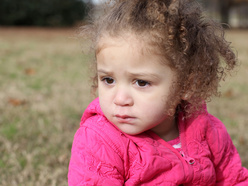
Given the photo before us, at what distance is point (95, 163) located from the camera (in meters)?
1.74

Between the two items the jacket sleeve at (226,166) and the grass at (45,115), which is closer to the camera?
the jacket sleeve at (226,166)

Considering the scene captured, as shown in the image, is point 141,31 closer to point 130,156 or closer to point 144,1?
point 144,1

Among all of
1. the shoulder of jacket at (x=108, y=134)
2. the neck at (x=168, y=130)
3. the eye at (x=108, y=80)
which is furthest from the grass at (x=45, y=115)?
the neck at (x=168, y=130)

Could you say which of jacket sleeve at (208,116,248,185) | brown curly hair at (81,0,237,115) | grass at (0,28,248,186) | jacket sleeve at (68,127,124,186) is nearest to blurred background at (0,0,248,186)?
grass at (0,28,248,186)

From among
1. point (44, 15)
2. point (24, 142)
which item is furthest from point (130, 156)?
point (44, 15)

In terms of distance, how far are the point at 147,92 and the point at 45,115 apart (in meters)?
2.11

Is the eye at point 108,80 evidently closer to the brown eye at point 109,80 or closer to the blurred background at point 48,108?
the brown eye at point 109,80

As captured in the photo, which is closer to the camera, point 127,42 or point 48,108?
point 127,42

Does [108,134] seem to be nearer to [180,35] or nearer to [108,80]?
[108,80]

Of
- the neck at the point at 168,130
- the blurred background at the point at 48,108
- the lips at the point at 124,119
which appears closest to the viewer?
the lips at the point at 124,119

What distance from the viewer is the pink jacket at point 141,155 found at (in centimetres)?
175

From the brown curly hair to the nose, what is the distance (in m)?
0.24

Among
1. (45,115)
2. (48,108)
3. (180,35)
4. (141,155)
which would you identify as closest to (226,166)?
(141,155)

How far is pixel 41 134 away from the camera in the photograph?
3.17 metres
